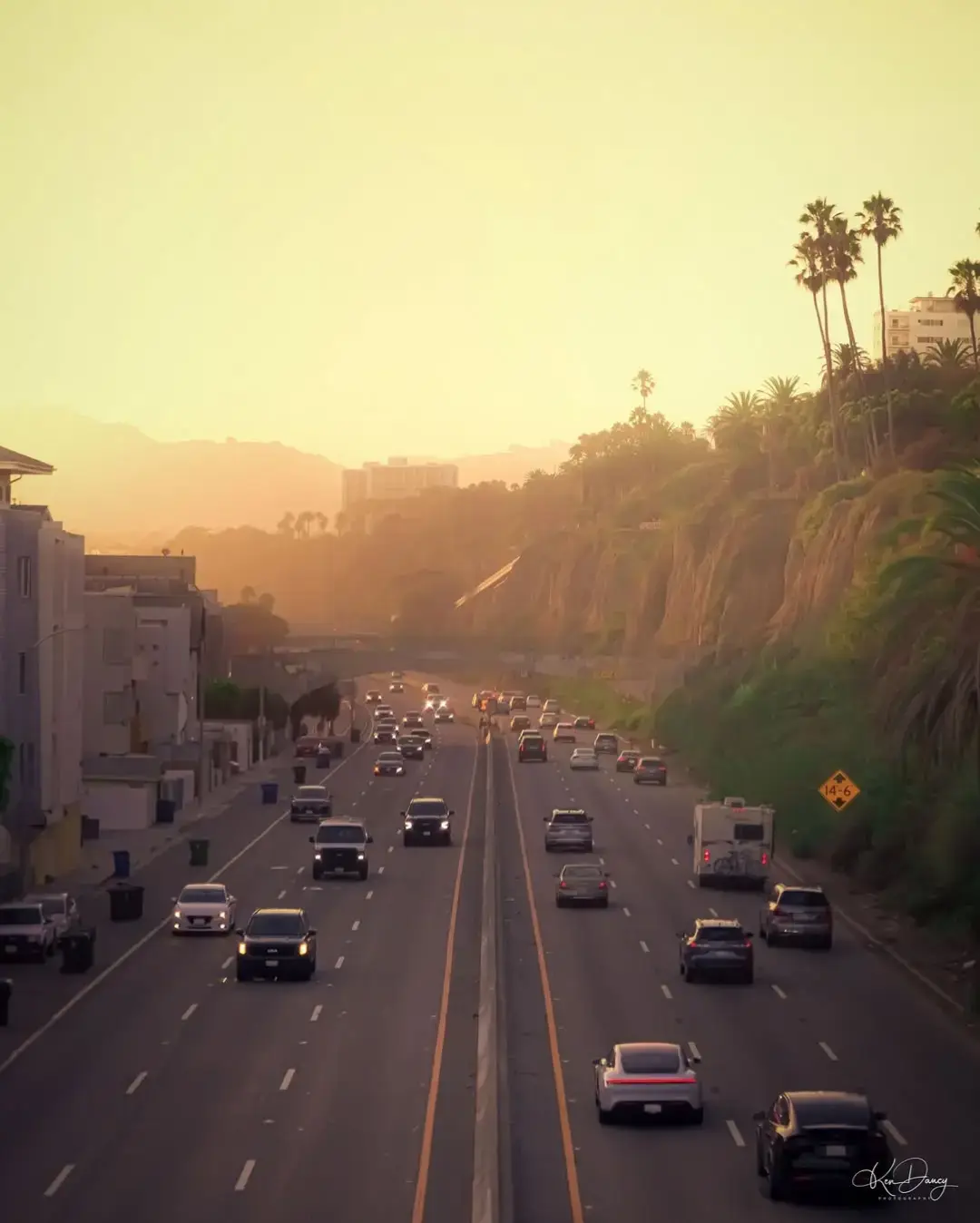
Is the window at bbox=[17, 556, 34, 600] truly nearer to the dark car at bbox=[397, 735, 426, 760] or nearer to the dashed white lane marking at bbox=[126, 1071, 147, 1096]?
the dashed white lane marking at bbox=[126, 1071, 147, 1096]

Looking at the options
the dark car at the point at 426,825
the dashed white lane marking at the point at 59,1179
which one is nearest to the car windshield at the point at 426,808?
the dark car at the point at 426,825

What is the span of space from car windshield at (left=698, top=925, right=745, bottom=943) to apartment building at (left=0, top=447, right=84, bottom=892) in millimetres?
22331

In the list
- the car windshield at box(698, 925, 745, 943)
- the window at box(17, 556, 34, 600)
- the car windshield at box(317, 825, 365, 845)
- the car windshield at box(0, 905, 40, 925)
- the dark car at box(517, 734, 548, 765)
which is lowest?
the car windshield at box(698, 925, 745, 943)

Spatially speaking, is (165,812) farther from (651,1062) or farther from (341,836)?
(651,1062)

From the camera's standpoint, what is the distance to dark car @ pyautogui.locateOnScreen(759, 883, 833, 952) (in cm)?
4559

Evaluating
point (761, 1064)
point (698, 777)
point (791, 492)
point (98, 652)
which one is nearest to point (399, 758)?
point (698, 777)

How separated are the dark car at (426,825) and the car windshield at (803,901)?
78.2 ft

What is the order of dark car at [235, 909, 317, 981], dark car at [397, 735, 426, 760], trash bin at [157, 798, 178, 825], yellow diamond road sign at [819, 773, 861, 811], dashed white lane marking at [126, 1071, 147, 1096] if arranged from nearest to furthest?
1. dashed white lane marking at [126, 1071, 147, 1096]
2. dark car at [235, 909, 317, 981]
3. yellow diamond road sign at [819, 773, 861, 811]
4. trash bin at [157, 798, 178, 825]
5. dark car at [397, 735, 426, 760]

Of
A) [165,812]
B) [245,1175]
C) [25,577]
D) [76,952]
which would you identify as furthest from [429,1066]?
[165,812]

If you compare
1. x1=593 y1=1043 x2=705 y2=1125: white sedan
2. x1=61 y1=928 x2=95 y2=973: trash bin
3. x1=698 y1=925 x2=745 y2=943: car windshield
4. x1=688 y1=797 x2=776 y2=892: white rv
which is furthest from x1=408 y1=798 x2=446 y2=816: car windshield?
x1=593 y1=1043 x2=705 y2=1125: white sedan

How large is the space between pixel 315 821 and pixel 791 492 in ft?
213

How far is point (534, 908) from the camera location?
172 feet

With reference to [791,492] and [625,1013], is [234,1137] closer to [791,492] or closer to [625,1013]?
[625,1013]

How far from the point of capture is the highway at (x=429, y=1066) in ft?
74.9
